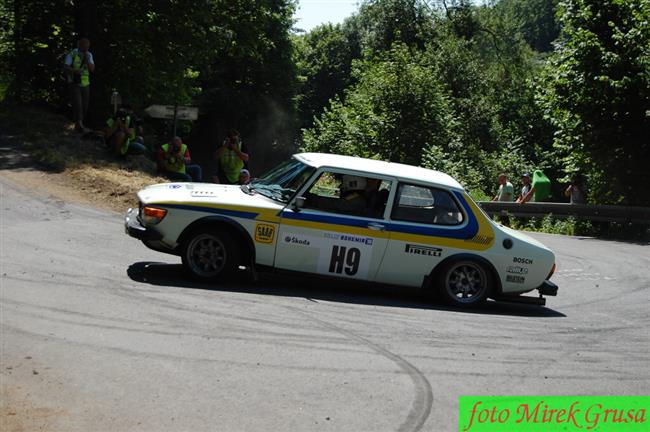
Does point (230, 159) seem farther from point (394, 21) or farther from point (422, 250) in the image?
point (394, 21)

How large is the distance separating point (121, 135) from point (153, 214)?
8.33m

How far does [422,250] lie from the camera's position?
1041 centimetres

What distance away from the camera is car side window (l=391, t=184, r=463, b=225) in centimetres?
1041

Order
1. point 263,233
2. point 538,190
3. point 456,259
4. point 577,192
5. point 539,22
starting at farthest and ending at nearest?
point 539,22 < point 538,190 < point 577,192 < point 456,259 < point 263,233

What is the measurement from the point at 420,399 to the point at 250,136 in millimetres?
52868

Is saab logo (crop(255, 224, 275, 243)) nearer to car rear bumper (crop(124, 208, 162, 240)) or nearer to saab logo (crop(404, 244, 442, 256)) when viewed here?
car rear bumper (crop(124, 208, 162, 240))

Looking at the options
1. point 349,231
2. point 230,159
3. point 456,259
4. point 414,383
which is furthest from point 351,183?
point 230,159

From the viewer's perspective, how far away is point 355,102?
3862 centimetres

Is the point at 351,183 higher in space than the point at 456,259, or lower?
higher

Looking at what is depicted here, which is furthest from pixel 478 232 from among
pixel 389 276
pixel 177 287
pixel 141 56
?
pixel 141 56

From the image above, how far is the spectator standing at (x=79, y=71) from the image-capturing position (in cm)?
1859

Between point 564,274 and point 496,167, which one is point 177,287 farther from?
point 496,167

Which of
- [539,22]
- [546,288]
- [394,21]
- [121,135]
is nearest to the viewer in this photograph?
[546,288]

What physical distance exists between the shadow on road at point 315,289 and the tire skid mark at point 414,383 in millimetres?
1116
